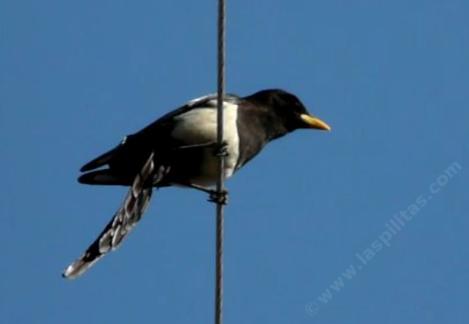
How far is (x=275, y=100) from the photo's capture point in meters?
9.64

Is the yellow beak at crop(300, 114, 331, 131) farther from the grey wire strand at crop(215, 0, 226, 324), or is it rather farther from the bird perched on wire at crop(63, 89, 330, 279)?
the grey wire strand at crop(215, 0, 226, 324)

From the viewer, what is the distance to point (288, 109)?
384 inches

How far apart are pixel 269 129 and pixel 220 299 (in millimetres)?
3081

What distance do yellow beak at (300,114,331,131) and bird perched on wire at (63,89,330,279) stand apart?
96 centimetres

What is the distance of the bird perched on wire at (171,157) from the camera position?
27.8 ft

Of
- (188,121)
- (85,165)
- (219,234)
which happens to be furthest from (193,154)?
(219,234)

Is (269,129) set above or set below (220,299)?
above

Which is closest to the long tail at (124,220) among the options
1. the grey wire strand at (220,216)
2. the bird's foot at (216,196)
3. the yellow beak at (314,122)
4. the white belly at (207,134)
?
the white belly at (207,134)

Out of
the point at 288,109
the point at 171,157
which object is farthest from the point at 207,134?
the point at 288,109

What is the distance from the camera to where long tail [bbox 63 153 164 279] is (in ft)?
26.3

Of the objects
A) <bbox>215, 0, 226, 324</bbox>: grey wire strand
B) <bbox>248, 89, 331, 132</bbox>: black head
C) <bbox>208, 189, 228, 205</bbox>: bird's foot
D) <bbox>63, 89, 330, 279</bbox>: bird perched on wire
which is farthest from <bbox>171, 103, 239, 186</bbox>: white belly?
<bbox>215, 0, 226, 324</bbox>: grey wire strand

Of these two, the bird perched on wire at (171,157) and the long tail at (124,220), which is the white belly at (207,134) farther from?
the long tail at (124,220)

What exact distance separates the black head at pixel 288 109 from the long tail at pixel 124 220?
4.32 ft

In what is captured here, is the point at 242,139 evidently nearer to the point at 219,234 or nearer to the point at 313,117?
the point at 313,117
